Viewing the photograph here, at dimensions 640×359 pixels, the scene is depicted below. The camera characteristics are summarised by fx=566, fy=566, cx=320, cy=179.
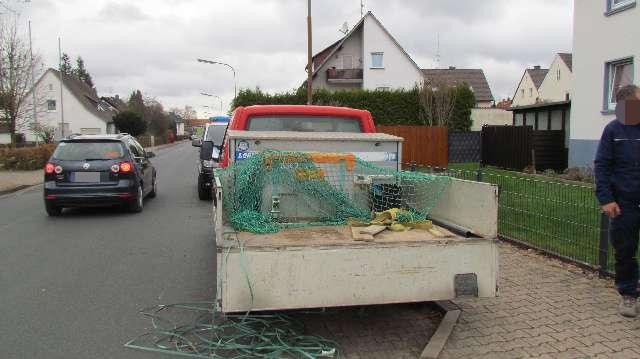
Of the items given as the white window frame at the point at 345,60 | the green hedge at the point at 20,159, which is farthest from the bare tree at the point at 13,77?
the white window frame at the point at 345,60

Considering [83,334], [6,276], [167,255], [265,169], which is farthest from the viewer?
[167,255]

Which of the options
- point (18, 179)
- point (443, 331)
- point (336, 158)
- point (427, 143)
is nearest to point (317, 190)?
point (336, 158)

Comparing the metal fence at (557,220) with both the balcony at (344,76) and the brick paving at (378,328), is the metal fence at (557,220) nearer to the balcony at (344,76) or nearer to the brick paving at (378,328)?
Answer: the brick paving at (378,328)

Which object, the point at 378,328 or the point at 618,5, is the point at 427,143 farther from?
the point at 378,328

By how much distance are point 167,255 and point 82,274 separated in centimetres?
127

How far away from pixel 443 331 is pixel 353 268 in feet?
3.50

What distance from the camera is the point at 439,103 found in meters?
30.7

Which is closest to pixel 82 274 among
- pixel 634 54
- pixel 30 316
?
pixel 30 316

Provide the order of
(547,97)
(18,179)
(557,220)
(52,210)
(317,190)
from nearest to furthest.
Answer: (317,190), (557,220), (52,210), (18,179), (547,97)

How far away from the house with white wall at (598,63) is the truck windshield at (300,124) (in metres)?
12.2

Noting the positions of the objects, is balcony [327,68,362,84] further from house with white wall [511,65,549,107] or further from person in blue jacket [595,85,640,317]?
person in blue jacket [595,85,640,317]

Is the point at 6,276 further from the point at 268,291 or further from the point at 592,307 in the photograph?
the point at 592,307

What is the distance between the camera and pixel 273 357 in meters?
4.08

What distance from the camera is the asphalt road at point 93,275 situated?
4613 millimetres
